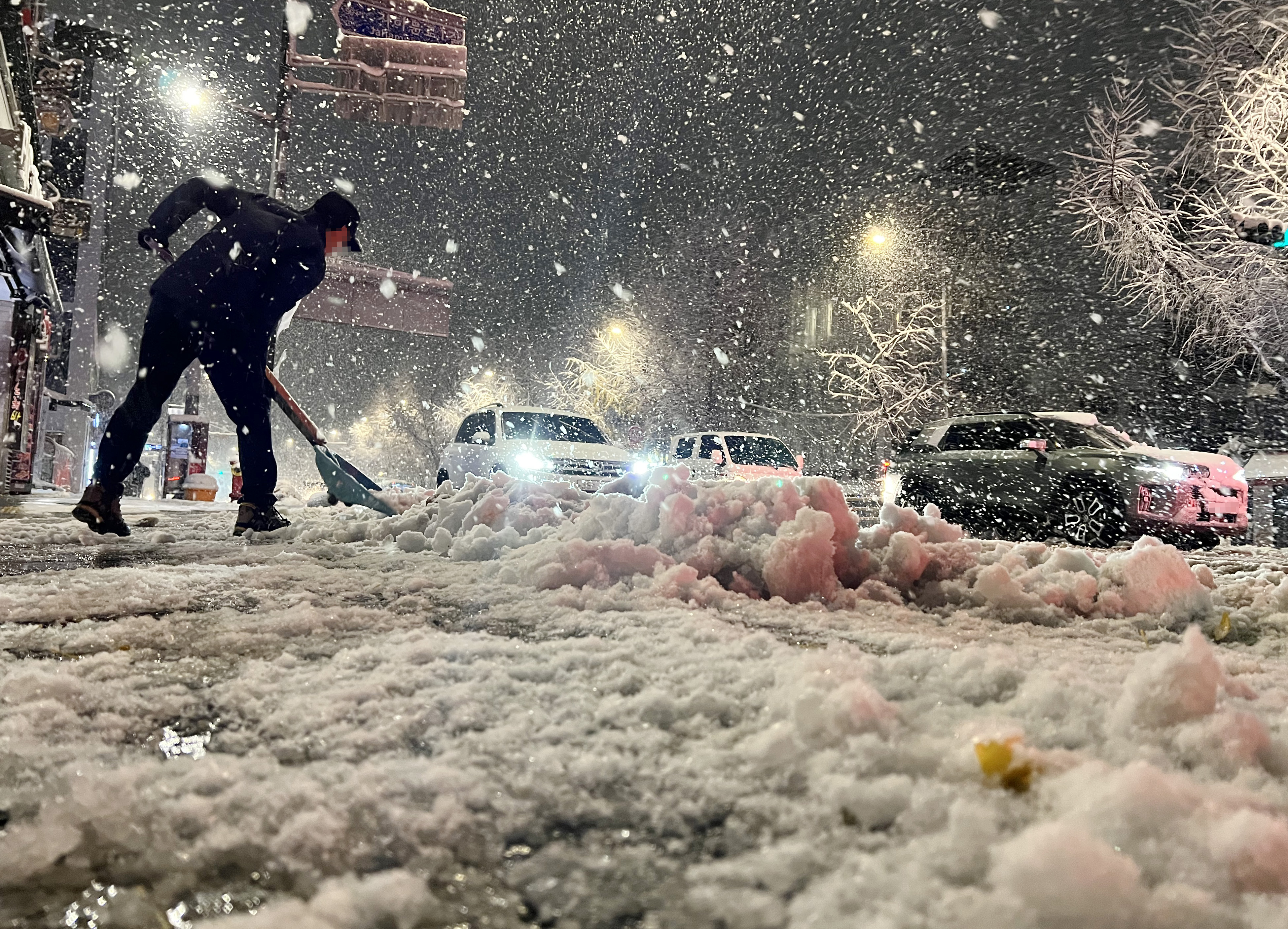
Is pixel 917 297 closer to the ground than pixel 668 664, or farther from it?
farther from it

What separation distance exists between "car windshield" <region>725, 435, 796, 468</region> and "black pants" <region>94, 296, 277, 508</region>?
9520 millimetres

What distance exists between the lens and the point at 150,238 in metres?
5.16

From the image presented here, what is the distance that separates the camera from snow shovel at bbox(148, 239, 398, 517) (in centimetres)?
604

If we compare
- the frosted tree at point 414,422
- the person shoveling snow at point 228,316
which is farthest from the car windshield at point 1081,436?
the frosted tree at point 414,422

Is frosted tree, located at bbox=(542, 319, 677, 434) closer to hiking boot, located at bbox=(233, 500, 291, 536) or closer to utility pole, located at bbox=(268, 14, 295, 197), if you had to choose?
utility pole, located at bbox=(268, 14, 295, 197)

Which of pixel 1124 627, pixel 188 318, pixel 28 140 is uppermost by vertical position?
pixel 28 140

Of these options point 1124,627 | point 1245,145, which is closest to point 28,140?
point 1124,627

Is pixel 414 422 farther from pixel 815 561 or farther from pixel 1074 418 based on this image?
pixel 815 561

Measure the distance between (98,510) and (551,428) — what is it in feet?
24.2

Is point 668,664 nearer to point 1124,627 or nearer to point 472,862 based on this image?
point 472,862

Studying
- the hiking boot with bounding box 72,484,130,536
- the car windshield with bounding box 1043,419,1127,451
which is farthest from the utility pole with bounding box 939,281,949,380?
the hiking boot with bounding box 72,484,130,536

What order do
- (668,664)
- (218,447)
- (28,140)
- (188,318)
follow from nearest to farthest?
(668,664), (188,318), (28,140), (218,447)

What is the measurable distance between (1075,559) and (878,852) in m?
2.80

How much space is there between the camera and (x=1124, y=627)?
9.34 feet
